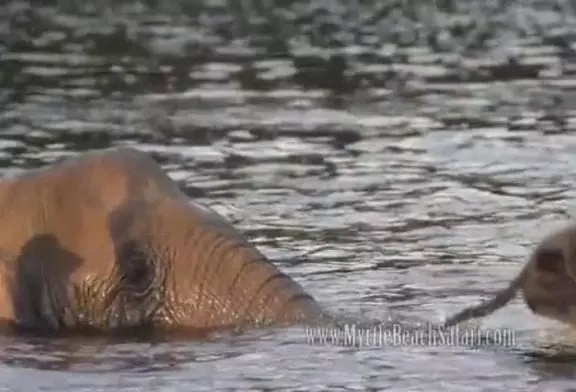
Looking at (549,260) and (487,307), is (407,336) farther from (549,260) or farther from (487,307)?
(549,260)

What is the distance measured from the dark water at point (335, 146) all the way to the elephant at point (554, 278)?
28 centimetres

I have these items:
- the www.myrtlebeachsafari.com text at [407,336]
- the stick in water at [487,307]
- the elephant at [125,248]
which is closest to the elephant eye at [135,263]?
the elephant at [125,248]

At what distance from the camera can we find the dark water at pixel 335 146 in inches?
341

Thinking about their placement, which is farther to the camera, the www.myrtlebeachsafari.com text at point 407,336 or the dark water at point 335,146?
the www.myrtlebeachsafari.com text at point 407,336

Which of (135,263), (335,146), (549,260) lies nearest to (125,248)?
(135,263)

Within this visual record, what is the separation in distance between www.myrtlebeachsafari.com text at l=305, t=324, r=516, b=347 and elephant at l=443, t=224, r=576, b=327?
0.67m

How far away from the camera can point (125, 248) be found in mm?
8812

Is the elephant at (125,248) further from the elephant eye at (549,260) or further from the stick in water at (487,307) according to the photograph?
the elephant eye at (549,260)

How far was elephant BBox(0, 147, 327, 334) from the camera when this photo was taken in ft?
28.6

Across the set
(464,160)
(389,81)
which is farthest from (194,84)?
(464,160)

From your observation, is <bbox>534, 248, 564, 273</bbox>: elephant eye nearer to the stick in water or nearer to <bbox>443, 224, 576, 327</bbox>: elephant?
<bbox>443, 224, 576, 327</bbox>: elephant

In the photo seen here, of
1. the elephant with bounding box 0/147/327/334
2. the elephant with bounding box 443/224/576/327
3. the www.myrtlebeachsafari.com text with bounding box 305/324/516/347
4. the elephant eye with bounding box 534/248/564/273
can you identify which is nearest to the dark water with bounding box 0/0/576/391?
the www.myrtlebeachsafari.com text with bounding box 305/324/516/347

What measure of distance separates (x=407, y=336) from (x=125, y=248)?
1.27 metres

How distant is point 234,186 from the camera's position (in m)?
13.7
